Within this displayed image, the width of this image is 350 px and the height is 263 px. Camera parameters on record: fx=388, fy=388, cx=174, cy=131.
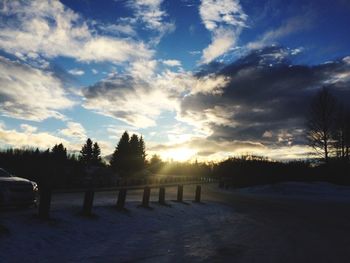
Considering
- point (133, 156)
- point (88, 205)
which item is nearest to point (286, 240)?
point (88, 205)

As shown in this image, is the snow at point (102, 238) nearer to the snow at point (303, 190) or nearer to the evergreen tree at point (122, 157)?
the snow at point (303, 190)

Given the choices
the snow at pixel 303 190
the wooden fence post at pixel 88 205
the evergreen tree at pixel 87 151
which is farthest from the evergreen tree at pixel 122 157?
the wooden fence post at pixel 88 205

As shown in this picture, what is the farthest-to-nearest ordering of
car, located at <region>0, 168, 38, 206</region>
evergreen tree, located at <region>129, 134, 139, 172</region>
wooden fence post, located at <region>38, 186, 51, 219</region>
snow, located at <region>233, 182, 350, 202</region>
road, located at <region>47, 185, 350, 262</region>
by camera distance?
evergreen tree, located at <region>129, 134, 139, 172</region> → snow, located at <region>233, 182, 350, 202</region> → car, located at <region>0, 168, 38, 206</region> → wooden fence post, located at <region>38, 186, 51, 219</region> → road, located at <region>47, 185, 350, 262</region>

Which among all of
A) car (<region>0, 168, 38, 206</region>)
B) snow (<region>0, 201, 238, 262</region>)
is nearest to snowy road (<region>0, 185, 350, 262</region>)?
snow (<region>0, 201, 238, 262</region>)

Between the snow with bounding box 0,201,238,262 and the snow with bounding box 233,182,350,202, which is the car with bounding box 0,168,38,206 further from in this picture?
the snow with bounding box 233,182,350,202

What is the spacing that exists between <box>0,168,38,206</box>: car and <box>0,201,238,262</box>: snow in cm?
210

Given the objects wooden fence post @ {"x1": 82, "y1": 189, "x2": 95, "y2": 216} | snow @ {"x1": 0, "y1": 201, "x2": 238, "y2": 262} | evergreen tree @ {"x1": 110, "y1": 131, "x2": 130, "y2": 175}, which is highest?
evergreen tree @ {"x1": 110, "y1": 131, "x2": 130, "y2": 175}

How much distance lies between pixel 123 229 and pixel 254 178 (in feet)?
138

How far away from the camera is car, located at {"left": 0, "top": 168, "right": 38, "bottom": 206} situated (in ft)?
41.7

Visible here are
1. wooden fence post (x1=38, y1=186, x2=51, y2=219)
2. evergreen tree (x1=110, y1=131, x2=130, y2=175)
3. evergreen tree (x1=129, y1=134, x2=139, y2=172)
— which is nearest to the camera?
wooden fence post (x1=38, y1=186, x2=51, y2=219)

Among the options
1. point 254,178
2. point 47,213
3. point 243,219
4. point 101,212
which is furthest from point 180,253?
point 254,178

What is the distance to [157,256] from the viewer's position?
845 centimetres

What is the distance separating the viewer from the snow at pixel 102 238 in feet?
26.3

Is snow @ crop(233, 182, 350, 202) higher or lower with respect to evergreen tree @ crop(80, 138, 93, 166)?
lower
